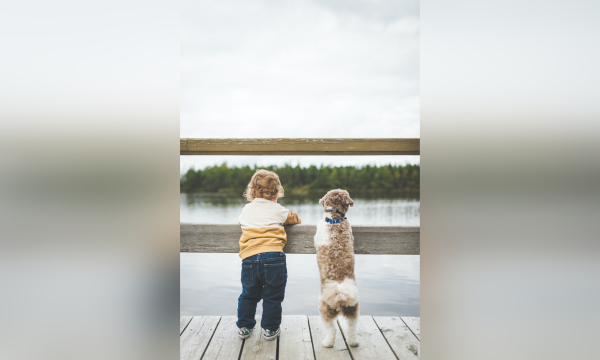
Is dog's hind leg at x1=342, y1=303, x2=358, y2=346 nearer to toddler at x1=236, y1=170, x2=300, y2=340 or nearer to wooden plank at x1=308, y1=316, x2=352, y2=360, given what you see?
wooden plank at x1=308, y1=316, x2=352, y2=360

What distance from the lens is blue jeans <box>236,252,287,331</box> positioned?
215 centimetres

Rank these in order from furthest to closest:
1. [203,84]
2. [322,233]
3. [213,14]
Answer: [203,84]
[213,14]
[322,233]

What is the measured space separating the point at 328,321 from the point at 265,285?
0.46 metres

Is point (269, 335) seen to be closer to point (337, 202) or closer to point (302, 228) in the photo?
point (302, 228)

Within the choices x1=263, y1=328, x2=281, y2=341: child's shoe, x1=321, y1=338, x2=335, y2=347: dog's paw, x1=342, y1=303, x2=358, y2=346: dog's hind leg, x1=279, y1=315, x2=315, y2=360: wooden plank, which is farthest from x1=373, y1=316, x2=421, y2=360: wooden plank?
x1=263, y1=328, x2=281, y2=341: child's shoe

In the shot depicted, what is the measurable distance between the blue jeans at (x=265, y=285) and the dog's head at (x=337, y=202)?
44 cm

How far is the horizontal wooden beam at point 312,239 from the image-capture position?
7.02 ft

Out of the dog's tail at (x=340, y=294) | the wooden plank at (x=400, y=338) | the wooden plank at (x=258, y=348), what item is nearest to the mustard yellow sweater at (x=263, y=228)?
the dog's tail at (x=340, y=294)

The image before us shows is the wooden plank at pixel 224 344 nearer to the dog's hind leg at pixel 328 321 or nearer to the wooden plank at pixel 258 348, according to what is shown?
the wooden plank at pixel 258 348

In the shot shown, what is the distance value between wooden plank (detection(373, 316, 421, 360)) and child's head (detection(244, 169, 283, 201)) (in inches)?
46.2
